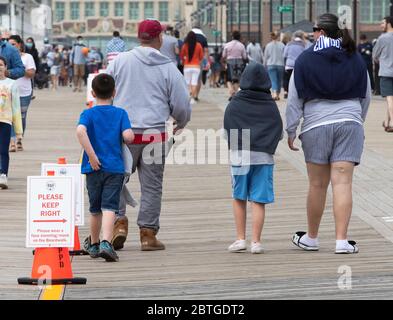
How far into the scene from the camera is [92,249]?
11094mm

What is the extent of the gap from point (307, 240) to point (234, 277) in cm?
152

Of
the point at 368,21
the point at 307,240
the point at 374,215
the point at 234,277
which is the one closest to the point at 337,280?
the point at 234,277

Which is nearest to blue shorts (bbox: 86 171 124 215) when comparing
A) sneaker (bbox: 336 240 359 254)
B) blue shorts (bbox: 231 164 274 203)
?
blue shorts (bbox: 231 164 274 203)

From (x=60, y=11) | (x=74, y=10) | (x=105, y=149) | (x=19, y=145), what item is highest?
(x=105, y=149)

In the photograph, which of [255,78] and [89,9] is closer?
[255,78]

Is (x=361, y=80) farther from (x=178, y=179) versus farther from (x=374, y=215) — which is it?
(x=178, y=179)

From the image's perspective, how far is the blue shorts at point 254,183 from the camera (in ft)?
37.2

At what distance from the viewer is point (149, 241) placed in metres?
11.5

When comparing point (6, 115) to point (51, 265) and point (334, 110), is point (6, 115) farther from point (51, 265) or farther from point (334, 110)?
point (51, 265)

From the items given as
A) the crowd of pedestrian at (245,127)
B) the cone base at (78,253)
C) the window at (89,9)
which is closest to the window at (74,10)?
the window at (89,9)

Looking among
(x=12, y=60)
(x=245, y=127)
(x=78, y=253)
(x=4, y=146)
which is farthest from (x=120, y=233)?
(x=12, y=60)

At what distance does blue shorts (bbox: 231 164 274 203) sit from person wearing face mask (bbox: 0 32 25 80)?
7155mm

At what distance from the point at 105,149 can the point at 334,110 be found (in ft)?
5.74

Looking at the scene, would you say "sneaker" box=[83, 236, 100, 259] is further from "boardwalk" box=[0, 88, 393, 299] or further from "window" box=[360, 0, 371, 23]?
"window" box=[360, 0, 371, 23]
